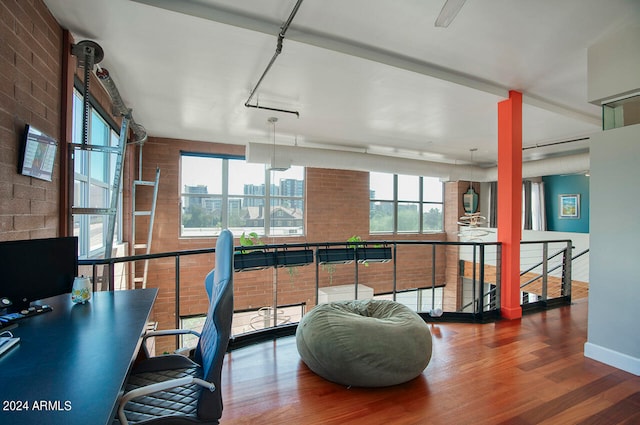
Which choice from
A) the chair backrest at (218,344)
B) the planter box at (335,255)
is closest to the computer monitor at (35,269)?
the chair backrest at (218,344)

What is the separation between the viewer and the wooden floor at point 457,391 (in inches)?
70.9

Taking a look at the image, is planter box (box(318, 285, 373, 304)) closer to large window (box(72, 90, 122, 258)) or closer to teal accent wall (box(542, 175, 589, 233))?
large window (box(72, 90, 122, 258))

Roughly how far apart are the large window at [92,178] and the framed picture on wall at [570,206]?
8.44 meters

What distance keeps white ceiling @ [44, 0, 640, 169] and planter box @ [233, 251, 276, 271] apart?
1.71 m

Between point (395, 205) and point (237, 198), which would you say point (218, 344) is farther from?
point (395, 205)

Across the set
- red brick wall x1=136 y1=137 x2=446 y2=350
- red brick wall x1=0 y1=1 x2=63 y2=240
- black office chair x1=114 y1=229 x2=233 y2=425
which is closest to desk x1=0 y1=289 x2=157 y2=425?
black office chair x1=114 y1=229 x2=233 y2=425

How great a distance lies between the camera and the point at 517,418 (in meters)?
1.79

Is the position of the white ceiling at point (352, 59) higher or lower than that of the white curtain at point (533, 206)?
higher

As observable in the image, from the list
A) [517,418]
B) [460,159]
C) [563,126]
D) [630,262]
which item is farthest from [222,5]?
[460,159]

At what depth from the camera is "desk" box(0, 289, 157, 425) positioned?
0.72 metres

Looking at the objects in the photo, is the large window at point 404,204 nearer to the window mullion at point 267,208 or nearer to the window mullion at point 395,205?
the window mullion at point 395,205

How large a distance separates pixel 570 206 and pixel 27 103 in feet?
29.1

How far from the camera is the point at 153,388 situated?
3.22ft

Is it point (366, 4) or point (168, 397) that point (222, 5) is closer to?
point (366, 4)
